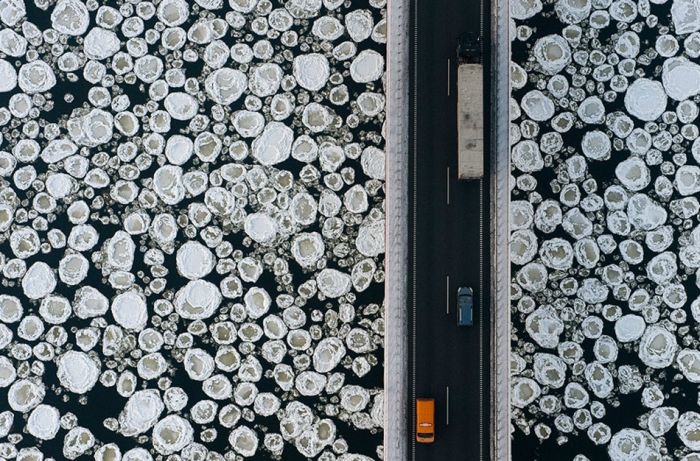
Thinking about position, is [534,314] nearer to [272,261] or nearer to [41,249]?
[272,261]

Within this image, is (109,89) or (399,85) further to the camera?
(109,89)

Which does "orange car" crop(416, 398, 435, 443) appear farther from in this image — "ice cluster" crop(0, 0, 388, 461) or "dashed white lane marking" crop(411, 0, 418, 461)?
"ice cluster" crop(0, 0, 388, 461)

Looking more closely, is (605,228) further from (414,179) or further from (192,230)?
(192,230)

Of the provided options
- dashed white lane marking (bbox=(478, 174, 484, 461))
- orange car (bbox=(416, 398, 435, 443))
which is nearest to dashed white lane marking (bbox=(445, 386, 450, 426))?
orange car (bbox=(416, 398, 435, 443))

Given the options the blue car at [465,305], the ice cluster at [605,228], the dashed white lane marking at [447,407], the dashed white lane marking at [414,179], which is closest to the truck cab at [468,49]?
the dashed white lane marking at [414,179]

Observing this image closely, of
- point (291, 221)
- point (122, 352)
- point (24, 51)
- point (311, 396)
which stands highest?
point (24, 51)

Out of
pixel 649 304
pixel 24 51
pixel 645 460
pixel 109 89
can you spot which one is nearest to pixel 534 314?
pixel 649 304
